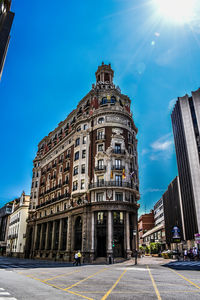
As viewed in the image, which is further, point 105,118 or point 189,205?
point 189,205

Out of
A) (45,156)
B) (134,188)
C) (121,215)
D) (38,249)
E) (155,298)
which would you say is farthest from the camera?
(45,156)

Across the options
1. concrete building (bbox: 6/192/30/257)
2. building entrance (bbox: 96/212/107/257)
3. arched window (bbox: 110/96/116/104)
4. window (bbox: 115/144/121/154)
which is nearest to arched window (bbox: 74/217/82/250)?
building entrance (bbox: 96/212/107/257)

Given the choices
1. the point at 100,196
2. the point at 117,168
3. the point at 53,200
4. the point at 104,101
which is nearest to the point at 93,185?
the point at 100,196

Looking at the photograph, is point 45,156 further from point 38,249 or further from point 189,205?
point 189,205

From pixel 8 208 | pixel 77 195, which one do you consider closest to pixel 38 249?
pixel 77 195

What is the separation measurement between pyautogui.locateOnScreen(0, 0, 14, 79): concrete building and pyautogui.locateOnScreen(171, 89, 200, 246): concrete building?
60.1 meters

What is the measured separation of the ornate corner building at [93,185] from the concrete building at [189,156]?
25.4 metres

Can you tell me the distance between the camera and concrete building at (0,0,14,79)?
48.2 feet

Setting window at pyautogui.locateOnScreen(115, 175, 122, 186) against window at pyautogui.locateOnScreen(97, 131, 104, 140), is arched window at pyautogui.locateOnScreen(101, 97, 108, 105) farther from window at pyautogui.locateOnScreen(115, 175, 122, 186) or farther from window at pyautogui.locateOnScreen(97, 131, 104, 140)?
window at pyautogui.locateOnScreen(115, 175, 122, 186)

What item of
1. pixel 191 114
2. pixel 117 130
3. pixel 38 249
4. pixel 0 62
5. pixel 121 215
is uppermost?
pixel 191 114

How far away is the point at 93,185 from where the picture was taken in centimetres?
4038

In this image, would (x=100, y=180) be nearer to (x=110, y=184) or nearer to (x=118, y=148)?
(x=110, y=184)

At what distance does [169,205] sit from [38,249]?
195ft

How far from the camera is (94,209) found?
38812 mm
